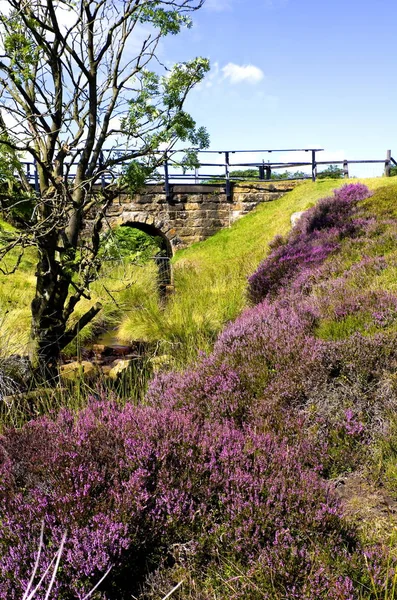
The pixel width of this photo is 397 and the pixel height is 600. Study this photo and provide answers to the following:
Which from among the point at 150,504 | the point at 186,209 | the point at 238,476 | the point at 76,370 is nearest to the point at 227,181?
the point at 186,209

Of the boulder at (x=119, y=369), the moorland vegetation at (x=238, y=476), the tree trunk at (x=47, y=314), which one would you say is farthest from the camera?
the boulder at (x=119, y=369)

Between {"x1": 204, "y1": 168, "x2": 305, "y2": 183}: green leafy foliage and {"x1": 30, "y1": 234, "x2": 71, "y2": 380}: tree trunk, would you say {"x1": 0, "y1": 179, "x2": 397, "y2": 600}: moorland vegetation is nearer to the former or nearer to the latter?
{"x1": 30, "y1": 234, "x2": 71, "y2": 380}: tree trunk

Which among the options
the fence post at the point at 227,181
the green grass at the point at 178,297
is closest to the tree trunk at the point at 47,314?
the green grass at the point at 178,297

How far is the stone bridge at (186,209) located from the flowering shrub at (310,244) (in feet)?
32.7

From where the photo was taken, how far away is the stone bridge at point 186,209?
2002 cm

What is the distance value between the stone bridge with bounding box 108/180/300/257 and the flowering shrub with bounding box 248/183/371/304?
9.97m

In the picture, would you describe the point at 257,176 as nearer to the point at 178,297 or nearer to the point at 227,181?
the point at 227,181

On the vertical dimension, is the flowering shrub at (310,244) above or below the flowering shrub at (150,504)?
above

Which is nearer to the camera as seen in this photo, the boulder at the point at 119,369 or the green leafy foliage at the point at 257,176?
the boulder at the point at 119,369

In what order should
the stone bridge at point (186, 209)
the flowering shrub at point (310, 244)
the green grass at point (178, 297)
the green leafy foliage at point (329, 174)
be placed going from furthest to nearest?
the green leafy foliage at point (329, 174) < the stone bridge at point (186, 209) < the green grass at point (178, 297) < the flowering shrub at point (310, 244)

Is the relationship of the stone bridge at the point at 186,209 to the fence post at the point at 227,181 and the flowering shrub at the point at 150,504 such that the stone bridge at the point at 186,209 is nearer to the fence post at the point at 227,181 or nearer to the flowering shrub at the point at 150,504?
the fence post at the point at 227,181

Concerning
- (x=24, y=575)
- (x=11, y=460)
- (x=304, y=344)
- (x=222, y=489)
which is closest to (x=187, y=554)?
(x=222, y=489)

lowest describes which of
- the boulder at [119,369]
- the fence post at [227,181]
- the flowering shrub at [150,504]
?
the boulder at [119,369]

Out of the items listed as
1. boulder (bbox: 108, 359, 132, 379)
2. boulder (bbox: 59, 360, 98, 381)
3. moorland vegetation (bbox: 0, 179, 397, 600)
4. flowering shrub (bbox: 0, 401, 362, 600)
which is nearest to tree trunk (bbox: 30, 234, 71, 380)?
boulder (bbox: 59, 360, 98, 381)
